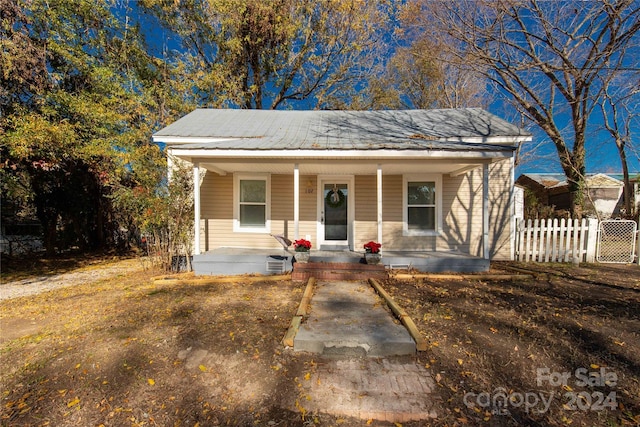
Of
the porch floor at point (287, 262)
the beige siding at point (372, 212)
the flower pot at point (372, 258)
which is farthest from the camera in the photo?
the beige siding at point (372, 212)

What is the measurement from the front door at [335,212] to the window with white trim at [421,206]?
1.65 m

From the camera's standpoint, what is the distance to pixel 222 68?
502 inches

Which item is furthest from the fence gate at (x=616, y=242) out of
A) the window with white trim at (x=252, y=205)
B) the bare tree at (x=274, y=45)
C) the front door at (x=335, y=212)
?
the bare tree at (x=274, y=45)

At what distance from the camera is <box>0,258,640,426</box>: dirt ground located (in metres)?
2.28

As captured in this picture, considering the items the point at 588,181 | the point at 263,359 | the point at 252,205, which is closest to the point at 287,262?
the point at 252,205

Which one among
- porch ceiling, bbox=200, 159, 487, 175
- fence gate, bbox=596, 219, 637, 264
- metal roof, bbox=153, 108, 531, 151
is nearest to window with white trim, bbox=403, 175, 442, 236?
porch ceiling, bbox=200, 159, 487, 175

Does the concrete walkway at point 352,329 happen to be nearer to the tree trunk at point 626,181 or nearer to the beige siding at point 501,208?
the beige siding at point 501,208

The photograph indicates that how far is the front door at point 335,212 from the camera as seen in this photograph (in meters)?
8.08

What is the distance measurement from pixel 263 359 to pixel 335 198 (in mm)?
5596

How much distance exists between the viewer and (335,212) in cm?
811

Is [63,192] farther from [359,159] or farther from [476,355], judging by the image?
[476,355]

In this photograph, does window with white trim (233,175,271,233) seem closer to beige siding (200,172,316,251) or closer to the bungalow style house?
the bungalow style house

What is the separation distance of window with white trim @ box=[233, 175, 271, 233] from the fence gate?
925cm

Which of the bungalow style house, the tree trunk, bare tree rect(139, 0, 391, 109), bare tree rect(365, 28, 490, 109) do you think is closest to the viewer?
the bungalow style house
